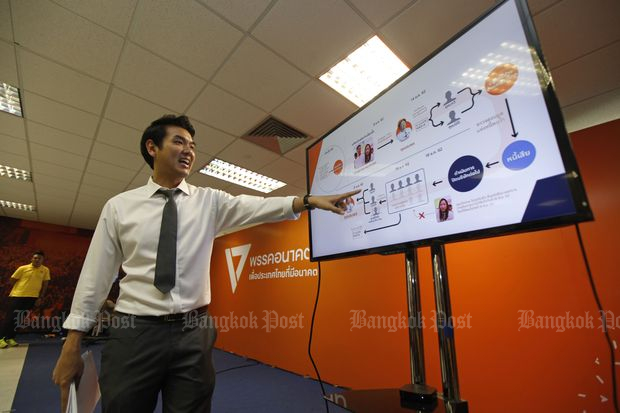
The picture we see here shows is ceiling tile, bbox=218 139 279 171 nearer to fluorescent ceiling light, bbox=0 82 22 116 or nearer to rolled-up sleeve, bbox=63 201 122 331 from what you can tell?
fluorescent ceiling light, bbox=0 82 22 116

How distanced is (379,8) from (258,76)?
105 cm

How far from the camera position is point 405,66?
2250mm

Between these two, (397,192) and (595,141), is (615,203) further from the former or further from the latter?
(397,192)

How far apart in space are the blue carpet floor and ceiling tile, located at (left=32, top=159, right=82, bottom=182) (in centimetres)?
276

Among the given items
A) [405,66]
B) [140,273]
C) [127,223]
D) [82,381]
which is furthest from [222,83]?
[82,381]

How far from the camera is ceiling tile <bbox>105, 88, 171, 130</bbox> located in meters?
2.62

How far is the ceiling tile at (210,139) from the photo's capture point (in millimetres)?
3059

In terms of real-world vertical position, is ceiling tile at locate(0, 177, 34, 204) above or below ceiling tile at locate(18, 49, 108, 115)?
above

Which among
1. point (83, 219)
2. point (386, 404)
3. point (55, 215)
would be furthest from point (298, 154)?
point (55, 215)

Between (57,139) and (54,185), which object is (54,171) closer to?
(54,185)

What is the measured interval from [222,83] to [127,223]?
1.71 meters

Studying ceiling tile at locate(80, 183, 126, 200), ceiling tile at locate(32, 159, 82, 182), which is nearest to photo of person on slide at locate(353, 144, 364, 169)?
ceiling tile at locate(32, 159, 82, 182)

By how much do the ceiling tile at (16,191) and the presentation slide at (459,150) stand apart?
20.7ft

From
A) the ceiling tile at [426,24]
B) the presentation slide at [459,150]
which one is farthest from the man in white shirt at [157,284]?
the ceiling tile at [426,24]
